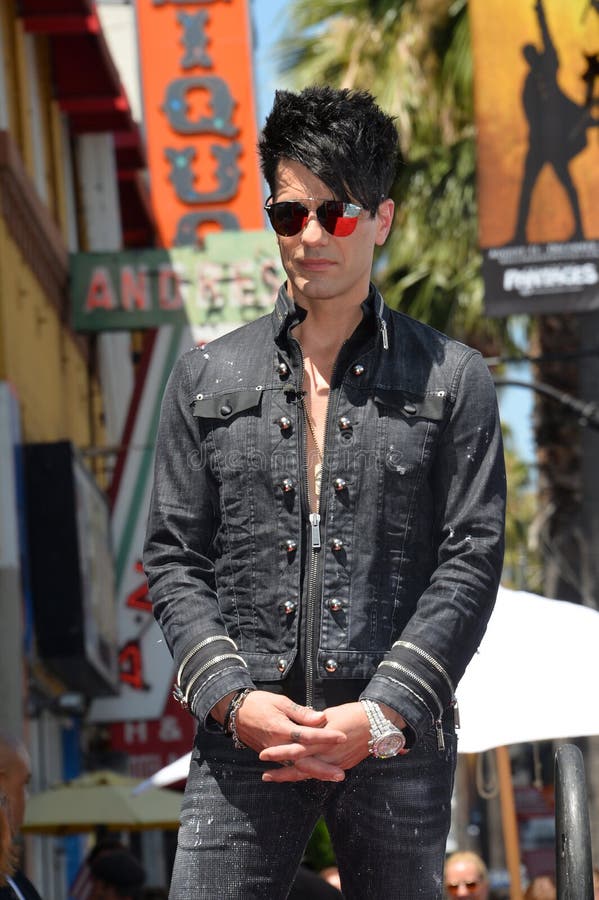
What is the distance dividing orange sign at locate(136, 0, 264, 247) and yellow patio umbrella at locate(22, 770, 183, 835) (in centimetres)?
748

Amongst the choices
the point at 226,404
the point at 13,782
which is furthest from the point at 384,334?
the point at 13,782

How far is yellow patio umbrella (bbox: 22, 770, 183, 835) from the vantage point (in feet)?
47.8

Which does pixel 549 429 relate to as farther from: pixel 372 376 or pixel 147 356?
pixel 372 376

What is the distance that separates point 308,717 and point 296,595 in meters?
0.31

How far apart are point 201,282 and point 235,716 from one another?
1485 centimetres

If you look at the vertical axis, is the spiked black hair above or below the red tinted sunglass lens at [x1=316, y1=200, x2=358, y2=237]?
above

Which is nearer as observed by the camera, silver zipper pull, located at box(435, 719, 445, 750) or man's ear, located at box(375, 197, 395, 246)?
silver zipper pull, located at box(435, 719, 445, 750)

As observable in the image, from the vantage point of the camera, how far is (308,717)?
327 cm

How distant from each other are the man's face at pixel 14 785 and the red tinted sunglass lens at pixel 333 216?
155cm

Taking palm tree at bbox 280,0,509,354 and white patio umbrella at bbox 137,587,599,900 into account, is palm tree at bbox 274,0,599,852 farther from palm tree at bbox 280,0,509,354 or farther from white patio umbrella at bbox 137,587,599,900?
white patio umbrella at bbox 137,587,599,900

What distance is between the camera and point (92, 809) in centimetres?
1482

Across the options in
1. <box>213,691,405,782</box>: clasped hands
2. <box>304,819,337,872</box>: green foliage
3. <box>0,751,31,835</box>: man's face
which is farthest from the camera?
<box>304,819,337,872</box>: green foliage

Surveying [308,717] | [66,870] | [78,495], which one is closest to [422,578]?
[308,717]

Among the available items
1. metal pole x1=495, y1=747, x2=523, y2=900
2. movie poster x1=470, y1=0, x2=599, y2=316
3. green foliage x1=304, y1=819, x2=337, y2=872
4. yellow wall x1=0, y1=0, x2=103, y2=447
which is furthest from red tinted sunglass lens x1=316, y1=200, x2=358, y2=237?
yellow wall x1=0, y1=0, x2=103, y2=447
